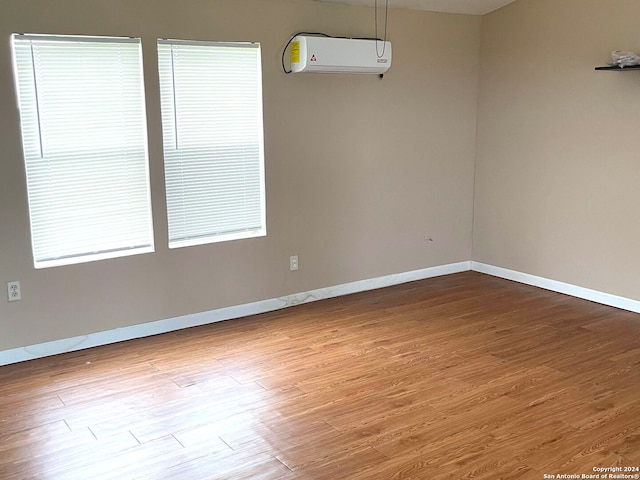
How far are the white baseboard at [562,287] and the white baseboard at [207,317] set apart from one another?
268 millimetres

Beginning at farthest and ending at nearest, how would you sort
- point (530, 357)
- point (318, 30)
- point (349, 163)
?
point (349, 163)
point (318, 30)
point (530, 357)

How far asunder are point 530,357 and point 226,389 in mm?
1798

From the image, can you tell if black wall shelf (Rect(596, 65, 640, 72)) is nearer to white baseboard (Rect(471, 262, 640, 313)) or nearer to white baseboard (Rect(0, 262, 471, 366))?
white baseboard (Rect(471, 262, 640, 313))

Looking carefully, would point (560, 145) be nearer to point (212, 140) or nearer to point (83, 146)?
point (212, 140)

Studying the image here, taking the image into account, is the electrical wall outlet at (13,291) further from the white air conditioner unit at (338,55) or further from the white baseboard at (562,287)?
the white baseboard at (562,287)

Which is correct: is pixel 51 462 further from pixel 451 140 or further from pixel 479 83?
pixel 479 83

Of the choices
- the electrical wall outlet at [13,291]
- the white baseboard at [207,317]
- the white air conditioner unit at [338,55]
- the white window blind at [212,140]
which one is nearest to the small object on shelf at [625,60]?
the white air conditioner unit at [338,55]

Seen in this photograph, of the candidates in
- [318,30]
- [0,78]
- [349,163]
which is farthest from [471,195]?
[0,78]

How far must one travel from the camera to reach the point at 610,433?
287 centimetres

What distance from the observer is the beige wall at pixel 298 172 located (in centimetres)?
374

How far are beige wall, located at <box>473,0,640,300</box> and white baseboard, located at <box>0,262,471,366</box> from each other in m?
0.77

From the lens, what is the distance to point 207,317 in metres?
4.44

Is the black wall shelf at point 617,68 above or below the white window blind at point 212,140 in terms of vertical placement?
above

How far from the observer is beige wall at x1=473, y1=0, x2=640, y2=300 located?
4539mm
